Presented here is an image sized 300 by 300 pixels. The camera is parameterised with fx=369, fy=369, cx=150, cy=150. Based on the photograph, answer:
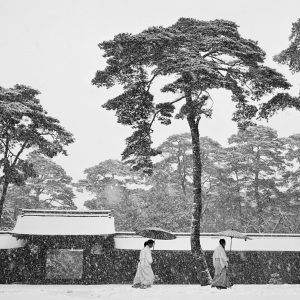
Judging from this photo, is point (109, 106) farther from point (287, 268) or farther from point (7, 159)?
point (287, 268)

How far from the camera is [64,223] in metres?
18.2

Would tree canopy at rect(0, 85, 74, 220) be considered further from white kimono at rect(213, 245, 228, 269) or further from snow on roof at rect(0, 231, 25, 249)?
white kimono at rect(213, 245, 228, 269)

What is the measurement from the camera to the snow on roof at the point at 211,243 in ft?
58.8

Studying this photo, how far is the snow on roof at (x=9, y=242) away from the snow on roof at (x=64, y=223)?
0.56 m

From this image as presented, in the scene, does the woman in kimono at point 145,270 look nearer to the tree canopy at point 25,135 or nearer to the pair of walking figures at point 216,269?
the pair of walking figures at point 216,269

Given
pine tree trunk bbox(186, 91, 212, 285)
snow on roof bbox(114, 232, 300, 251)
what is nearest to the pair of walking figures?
pine tree trunk bbox(186, 91, 212, 285)

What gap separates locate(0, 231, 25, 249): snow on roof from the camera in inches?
683

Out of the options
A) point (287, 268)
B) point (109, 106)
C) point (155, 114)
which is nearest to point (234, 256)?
point (287, 268)

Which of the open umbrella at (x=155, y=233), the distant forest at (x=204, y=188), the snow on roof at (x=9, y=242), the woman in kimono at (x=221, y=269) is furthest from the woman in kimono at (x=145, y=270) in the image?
the distant forest at (x=204, y=188)

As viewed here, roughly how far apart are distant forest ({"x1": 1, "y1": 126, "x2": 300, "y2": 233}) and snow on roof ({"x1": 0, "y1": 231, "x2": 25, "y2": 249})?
10154mm

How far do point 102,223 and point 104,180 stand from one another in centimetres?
1474

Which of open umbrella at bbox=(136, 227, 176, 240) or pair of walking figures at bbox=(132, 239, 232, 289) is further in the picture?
open umbrella at bbox=(136, 227, 176, 240)

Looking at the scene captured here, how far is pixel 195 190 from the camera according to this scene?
46.0 feet

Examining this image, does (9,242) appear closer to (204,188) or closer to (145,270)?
(145,270)
